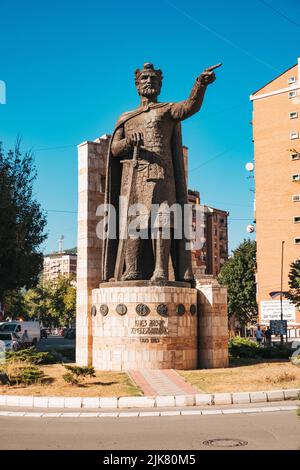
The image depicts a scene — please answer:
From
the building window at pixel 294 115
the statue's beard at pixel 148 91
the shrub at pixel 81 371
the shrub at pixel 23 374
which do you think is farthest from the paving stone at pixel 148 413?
the building window at pixel 294 115

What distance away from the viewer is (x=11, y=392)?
15031 millimetres

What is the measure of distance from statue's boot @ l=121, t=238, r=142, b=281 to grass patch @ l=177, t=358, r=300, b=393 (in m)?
4.17

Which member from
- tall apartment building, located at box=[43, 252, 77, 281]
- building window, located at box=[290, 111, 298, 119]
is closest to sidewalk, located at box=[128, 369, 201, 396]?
building window, located at box=[290, 111, 298, 119]

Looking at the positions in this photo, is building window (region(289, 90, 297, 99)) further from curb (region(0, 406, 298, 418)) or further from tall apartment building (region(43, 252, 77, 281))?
tall apartment building (region(43, 252, 77, 281))

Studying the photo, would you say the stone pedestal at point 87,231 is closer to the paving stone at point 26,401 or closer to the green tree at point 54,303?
the paving stone at point 26,401

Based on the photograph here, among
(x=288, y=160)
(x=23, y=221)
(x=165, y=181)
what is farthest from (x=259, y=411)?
(x=288, y=160)

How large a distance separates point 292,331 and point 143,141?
1590 inches

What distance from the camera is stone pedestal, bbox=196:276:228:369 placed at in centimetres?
2105

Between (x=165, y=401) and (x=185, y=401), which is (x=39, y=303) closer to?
(x=165, y=401)

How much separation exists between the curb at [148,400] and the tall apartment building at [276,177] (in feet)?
153

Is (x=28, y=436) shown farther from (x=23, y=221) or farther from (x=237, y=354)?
(x=23, y=221)

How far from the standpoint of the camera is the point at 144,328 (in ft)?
64.4

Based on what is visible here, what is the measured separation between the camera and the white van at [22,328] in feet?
141

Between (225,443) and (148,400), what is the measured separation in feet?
15.0
